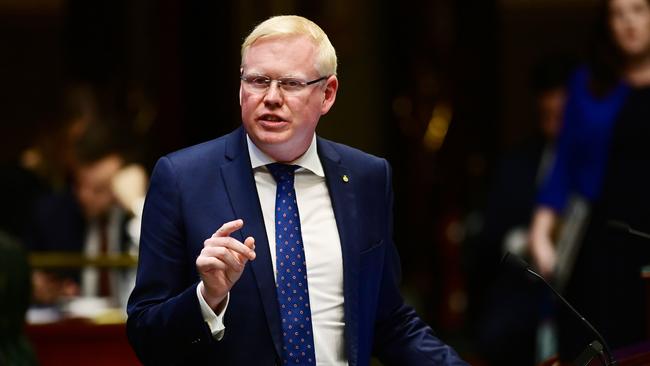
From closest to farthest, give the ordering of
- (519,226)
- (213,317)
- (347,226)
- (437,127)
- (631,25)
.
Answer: (213,317) → (347,226) → (631,25) → (519,226) → (437,127)

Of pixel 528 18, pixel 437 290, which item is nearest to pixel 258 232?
pixel 437 290

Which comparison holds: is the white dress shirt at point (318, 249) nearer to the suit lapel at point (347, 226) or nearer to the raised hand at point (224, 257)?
the suit lapel at point (347, 226)

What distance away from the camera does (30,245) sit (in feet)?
23.7

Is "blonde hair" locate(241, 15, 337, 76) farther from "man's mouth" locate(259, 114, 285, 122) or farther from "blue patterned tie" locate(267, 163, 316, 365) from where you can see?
"blue patterned tie" locate(267, 163, 316, 365)

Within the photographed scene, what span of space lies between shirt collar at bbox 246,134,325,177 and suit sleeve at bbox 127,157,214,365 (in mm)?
201

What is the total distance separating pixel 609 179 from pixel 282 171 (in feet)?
6.54

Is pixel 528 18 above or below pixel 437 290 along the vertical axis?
above

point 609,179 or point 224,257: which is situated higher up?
point 224,257

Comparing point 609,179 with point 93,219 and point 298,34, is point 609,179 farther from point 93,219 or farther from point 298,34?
point 93,219

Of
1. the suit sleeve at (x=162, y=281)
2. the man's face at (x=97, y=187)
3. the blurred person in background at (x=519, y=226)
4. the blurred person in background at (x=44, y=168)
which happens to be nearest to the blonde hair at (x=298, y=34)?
the suit sleeve at (x=162, y=281)

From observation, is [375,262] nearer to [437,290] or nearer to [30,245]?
[30,245]

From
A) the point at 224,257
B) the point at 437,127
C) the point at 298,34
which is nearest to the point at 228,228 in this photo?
the point at 224,257

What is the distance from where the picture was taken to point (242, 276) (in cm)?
351

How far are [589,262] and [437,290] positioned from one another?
14.3ft
